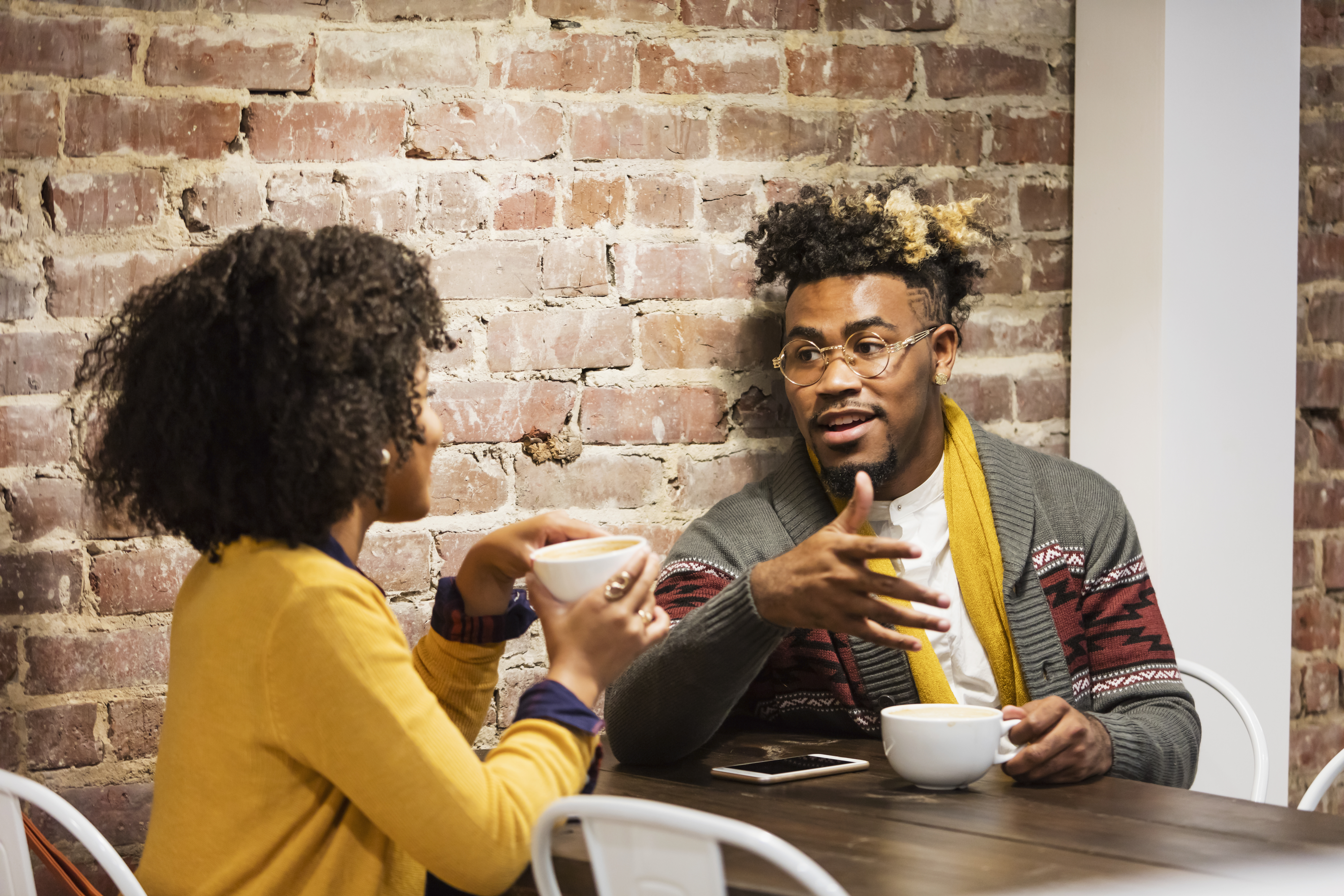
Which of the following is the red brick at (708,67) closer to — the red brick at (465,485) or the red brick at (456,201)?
the red brick at (456,201)

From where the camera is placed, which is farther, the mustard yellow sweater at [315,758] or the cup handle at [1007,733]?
the cup handle at [1007,733]

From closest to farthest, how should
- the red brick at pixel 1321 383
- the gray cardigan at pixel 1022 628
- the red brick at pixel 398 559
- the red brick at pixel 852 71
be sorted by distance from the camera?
the gray cardigan at pixel 1022 628, the red brick at pixel 398 559, the red brick at pixel 852 71, the red brick at pixel 1321 383

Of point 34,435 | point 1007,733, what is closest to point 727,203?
point 1007,733

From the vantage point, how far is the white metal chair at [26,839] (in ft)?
3.79

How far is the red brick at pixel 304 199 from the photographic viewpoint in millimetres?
1827

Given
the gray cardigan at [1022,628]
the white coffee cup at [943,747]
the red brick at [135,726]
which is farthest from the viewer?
Answer: the red brick at [135,726]

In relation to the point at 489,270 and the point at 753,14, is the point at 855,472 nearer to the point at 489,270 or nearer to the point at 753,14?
the point at 489,270

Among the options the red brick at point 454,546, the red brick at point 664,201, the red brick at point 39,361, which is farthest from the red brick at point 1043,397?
the red brick at point 39,361

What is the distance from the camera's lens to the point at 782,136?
2.09m

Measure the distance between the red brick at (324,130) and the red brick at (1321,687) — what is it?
2014 millimetres

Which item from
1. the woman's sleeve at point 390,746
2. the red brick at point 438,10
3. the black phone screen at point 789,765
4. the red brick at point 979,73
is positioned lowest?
the black phone screen at point 789,765

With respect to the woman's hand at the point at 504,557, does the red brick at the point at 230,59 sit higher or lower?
higher

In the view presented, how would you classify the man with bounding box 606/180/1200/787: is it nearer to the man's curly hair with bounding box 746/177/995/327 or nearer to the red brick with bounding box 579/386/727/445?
the man's curly hair with bounding box 746/177/995/327

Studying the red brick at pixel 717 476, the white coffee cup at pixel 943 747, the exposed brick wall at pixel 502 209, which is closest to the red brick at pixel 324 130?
the exposed brick wall at pixel 502 209
